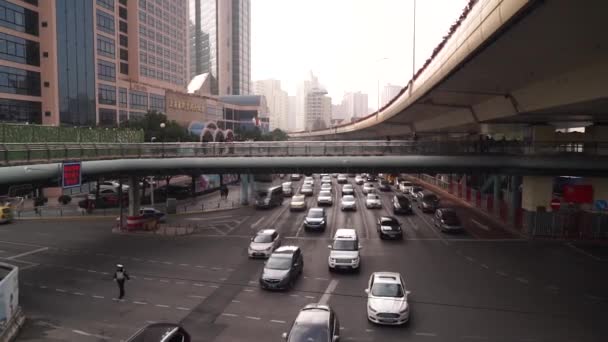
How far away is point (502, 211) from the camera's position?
116 ft

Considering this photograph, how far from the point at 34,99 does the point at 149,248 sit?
3601 centimetres

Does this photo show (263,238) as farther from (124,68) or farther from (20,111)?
(124,68)

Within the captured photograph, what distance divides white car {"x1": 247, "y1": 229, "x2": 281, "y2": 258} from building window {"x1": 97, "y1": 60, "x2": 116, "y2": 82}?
48467mm

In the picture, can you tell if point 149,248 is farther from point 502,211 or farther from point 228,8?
point 228,8

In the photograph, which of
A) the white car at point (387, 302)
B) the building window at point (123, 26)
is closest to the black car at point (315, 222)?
the white car at point (387, 302)

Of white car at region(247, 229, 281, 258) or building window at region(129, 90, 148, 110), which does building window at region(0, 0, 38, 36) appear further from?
white car at region(247, 229, 281, 258)

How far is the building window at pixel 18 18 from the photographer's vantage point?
156 feet

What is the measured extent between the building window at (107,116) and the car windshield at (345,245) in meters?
51.1

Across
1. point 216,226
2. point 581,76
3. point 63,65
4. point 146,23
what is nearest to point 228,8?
point 146,23

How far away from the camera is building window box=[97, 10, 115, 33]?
62.8m

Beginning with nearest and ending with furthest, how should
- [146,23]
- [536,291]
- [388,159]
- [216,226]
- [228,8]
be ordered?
[536,291]
[388,159]
[216,226]
[146,23]
[228,8]

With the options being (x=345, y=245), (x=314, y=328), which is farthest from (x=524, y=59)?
(x=345, y=245)

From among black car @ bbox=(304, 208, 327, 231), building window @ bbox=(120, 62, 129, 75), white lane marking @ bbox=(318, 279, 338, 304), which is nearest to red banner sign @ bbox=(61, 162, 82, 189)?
white lane marking @ bbox=(318, 279, 338, 304)

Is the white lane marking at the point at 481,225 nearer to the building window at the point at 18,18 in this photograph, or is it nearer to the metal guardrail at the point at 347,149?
the metal guardrail at the point at 347,149
